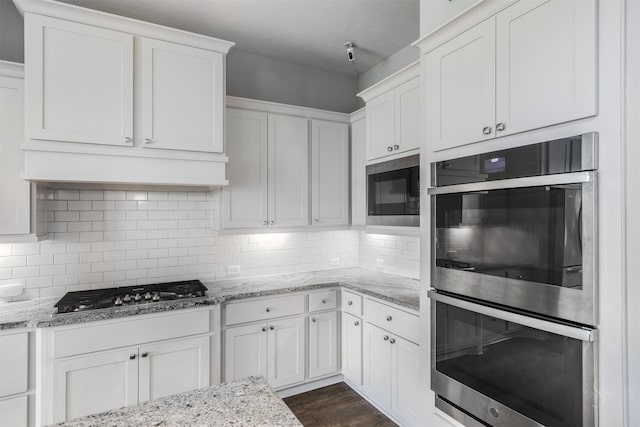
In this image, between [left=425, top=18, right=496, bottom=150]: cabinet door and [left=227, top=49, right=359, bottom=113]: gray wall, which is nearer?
[left=425, top=18, right=496, bottom=150]: cabinet door

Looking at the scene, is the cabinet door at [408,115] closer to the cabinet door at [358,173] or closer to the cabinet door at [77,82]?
the cabinet door at [358,173]

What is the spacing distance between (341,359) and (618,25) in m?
2.79

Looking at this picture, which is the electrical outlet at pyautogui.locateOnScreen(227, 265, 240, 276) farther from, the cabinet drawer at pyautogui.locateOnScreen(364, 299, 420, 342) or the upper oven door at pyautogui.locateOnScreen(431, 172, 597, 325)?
the upper oven door at pyautogui.locateOnScreen(431, 172, 597, 325)

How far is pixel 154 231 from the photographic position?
2.83 meters

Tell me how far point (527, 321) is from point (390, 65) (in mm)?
2693

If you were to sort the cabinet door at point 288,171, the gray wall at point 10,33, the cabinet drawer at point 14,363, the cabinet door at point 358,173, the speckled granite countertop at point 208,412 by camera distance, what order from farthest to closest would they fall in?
1. the cabinet door at point 358,173
2. the cabinet door at point 288,171
3. the gray wall at point 10,33
4. the cabinet drawer at point 14,363
5. the speckled granite countertop at point 208,412

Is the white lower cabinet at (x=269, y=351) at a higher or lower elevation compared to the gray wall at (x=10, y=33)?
lower

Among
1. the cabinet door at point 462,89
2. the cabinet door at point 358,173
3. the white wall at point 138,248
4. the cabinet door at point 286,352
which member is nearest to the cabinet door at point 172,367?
the cabinet door at point 286,352

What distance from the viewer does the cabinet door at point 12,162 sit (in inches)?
84.4

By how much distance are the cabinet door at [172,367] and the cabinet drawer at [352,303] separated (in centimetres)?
114

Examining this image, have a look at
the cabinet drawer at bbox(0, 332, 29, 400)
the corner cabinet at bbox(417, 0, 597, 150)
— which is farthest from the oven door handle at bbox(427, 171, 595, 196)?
the cabinet drawer at bbox(0, 332, 29, 400)

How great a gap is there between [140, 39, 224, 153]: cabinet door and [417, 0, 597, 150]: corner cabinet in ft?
4.75

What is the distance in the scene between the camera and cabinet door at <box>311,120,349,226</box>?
325cm

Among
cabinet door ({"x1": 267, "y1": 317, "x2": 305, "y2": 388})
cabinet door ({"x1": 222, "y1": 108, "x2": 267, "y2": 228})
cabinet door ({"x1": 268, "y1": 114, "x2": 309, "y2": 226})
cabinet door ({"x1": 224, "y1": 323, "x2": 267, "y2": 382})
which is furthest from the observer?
cabinet door ({"x1": 268, "y1": 114, "x2": 309, "y2": 226})
